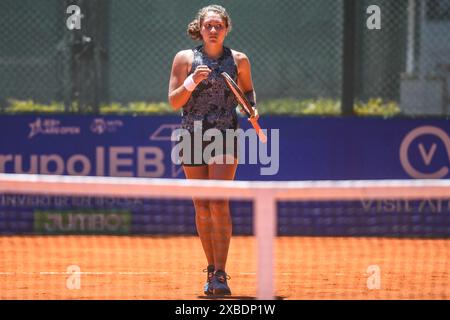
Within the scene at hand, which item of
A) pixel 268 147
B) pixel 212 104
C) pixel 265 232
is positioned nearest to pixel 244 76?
Answer: pixel 212 104

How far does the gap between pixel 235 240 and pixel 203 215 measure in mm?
3415

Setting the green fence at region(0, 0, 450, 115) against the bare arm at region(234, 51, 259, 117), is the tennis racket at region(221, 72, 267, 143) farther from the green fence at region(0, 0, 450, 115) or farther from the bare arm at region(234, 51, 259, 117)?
the green fence at region(0, 0, 450, 115)

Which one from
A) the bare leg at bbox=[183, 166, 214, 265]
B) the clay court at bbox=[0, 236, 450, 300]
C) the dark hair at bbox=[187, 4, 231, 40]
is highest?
the dark hair at bbox=[187, 4, 231, 40]

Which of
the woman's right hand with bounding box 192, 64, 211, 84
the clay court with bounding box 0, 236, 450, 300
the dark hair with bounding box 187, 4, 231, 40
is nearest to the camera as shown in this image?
the woman's right hand with bounding box 192, 64, 211, 84

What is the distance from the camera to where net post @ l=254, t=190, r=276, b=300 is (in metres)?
4.27

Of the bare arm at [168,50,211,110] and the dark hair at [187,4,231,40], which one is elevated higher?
the dark hair at [187,4,231,40]

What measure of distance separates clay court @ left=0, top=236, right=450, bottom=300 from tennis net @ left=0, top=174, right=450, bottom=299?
0.01 m

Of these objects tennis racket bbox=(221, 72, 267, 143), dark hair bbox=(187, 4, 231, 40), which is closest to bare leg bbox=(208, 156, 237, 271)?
tennis racket bbox=(221, 72, 267, 143)

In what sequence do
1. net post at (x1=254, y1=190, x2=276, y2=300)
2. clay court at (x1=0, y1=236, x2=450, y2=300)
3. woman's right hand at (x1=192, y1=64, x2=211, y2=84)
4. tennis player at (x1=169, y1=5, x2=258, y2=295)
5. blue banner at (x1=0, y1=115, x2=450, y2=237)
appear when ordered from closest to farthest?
1. net post at (x1=254, y1=190, x2=276, y2=300)
2. woman's right hand at (x1=192, y1=64, x2=211, y2=84)
3. tennis player at (x1=169, y1=5, x2=258, y2=295)
4. clay court at (x1=0, y1=236, x2=450, y2=300)
5. blue banner at (x1=0, y1=115, x2=450, y2=237)

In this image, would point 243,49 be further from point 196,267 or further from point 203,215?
point 203,215

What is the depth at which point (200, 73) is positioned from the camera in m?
6.28

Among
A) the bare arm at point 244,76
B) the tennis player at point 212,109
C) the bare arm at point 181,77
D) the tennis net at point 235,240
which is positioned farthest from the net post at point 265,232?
the bare arm at point 244,76

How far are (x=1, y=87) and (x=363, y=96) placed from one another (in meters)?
3.63
